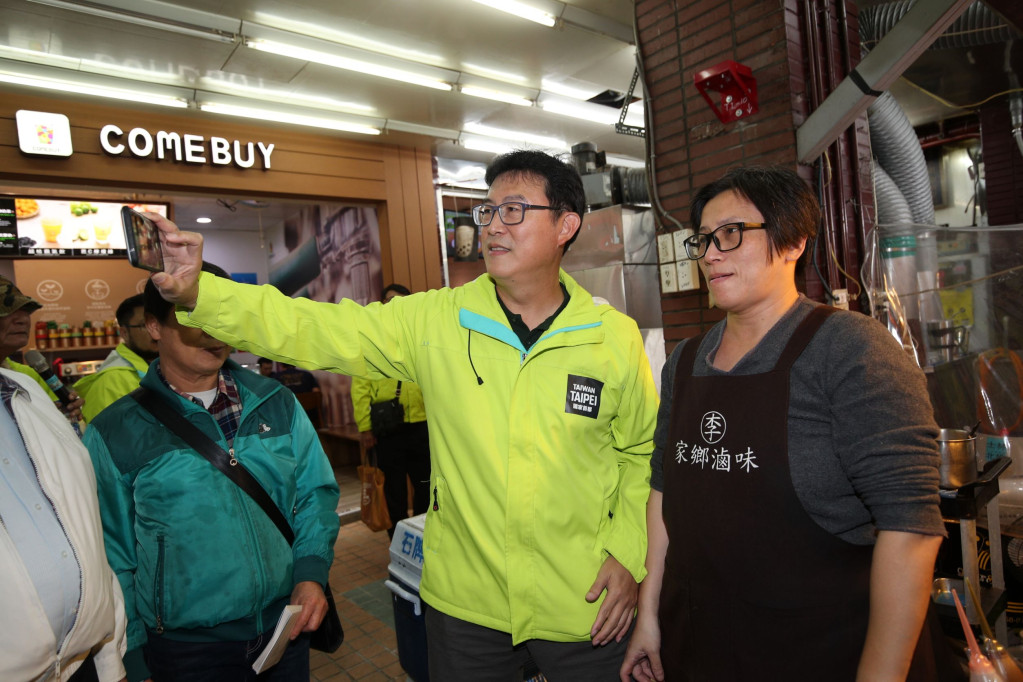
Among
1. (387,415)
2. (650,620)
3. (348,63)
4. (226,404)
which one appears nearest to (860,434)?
(650,620)

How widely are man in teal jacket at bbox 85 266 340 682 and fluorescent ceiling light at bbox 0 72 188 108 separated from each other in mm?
4637

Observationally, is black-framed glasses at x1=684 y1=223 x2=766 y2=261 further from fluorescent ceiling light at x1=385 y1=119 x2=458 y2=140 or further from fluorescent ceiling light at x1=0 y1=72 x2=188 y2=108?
fluorescent ceiling light at x1=385 y1=119 x2=458 y2=140

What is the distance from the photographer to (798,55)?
11.5 ft

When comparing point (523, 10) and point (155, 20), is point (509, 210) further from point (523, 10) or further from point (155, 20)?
point (155, 20)

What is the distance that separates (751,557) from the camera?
1366 millimetres

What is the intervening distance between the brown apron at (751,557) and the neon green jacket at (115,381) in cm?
260

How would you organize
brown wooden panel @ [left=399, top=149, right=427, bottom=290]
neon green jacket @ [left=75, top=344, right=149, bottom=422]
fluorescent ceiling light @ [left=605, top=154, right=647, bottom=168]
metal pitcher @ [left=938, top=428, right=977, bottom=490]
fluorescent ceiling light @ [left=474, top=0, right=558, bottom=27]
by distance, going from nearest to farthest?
metal pitcher @ [left=938, top=428, right=977, bottom=490] < neon green jacket @ [left=75, top=344, right=149, bottom=422] < fluorescent ceiling light @ [left=474, top=0, right=558, bottom=27] < brown wooden panel @ [left=399, top=149, right=427, bottom=290] < fluorescent ceiling light @ [left=605, top=154, right=647, bottom=168]

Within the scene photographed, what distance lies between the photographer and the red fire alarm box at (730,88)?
134 inches

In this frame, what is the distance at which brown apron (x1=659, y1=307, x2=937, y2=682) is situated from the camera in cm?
131

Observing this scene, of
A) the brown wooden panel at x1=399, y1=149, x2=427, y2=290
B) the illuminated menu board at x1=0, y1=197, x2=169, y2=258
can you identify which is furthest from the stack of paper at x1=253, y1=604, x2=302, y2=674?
the illuminated menu board at x1=0, y1=197, x2=169, y2=258

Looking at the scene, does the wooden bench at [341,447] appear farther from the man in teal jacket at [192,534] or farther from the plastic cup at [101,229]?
the man in teal jacket at [192,534]

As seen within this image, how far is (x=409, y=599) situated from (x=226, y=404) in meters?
1.28

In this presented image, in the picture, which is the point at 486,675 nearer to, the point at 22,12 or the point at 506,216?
the point at 506,216

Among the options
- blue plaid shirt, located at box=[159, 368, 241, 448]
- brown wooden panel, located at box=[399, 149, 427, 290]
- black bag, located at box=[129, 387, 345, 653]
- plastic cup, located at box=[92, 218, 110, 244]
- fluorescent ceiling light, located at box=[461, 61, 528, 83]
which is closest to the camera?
black bag, located at box=[129, 387, 345, 653]
